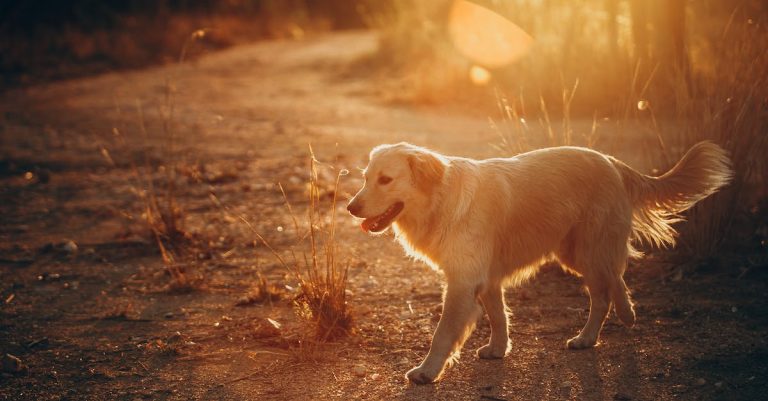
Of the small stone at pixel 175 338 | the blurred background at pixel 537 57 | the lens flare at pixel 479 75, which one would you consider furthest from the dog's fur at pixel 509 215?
the lens flare at pixel 479 75

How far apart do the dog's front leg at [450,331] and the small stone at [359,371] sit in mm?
302

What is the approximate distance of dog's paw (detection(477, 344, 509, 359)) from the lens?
483 cm

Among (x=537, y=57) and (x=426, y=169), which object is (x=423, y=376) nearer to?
(x=426, y=169)

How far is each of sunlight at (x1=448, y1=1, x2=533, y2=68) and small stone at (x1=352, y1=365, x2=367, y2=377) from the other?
11123 millimetres

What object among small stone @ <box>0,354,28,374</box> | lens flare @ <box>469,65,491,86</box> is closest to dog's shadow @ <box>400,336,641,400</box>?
small stone @ <box>0,354,28,374</box>

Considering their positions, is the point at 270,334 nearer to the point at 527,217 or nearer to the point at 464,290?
the point at 464,290

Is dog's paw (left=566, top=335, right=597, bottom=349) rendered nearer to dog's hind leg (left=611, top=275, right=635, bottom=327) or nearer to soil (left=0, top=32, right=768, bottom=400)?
soil (left=0, top=32, right=768, bottom=400)

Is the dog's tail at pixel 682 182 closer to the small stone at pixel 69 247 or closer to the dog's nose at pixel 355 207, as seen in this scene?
the dog's nose at pixel 355 207

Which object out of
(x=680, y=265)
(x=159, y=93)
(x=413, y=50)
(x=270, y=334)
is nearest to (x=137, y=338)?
(x=270, y=334)

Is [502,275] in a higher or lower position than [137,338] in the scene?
higher

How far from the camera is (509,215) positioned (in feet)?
16.0

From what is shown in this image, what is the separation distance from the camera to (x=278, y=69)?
23.0 meters

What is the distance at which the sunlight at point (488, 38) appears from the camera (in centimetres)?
1577

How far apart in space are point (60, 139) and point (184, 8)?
21549 millimetres
